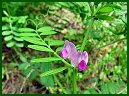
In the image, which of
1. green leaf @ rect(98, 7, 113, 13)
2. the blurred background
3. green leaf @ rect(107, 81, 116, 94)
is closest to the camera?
green leaf @ rect(98, 7, 113, 13)

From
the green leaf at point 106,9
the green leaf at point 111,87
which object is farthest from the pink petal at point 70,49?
the green leaf at point 111,87

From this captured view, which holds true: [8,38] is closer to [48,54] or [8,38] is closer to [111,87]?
[48,54]

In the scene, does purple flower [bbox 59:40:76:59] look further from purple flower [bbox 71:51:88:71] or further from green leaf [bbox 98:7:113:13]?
green leaf [bbox 98:7:113:13]

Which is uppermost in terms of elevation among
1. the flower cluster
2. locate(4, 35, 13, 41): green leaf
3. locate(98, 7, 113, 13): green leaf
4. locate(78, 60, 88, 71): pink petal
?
locate(98, 7, 113, 13): green leaf

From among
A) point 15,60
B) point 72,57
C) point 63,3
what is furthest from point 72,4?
point 72,57

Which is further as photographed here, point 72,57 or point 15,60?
point 15,60

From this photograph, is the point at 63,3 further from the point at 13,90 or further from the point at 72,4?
the point at 13,90

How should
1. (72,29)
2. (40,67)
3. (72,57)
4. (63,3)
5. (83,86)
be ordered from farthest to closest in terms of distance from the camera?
1. (72,29)
2. (83,86)
3. (63,3)
4. (40,67)
5. (72,57)

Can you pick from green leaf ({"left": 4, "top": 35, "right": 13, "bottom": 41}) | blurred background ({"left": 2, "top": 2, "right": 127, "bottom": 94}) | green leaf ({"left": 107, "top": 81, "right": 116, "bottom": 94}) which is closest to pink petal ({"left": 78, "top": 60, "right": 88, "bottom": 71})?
green leaf ({"left": 107, "top": 81, "right": 116, "bottom": 94})

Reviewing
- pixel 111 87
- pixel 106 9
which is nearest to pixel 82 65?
pixel 106 9
